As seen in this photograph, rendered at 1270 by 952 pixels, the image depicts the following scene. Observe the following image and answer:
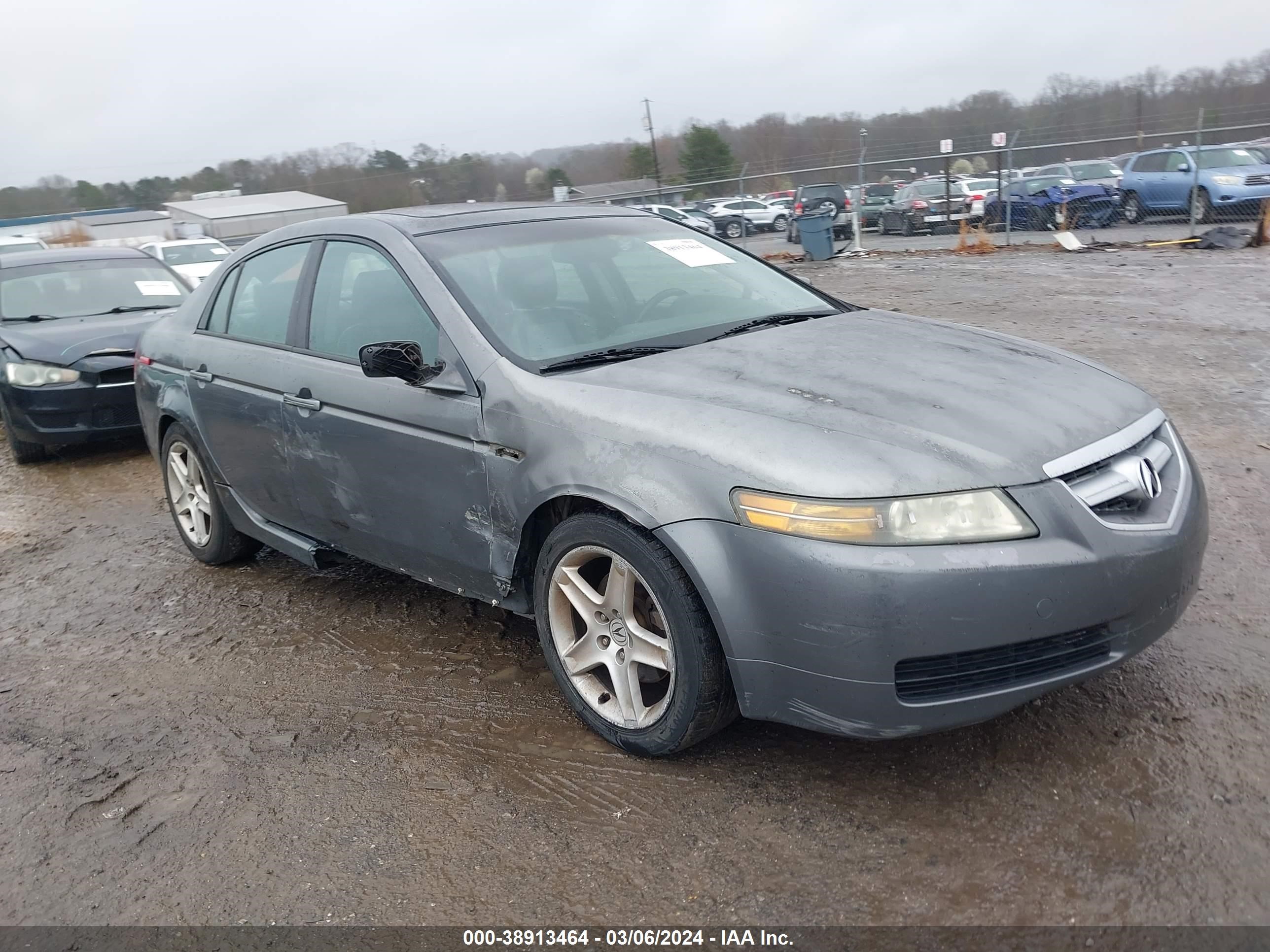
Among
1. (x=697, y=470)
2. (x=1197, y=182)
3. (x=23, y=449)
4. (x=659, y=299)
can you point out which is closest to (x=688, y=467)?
(x=697, y=470)

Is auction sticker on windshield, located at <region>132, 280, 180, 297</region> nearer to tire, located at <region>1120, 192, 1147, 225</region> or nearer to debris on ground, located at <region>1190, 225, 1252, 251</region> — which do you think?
debris on ground, located at <region>1190, 225, 1252, 251</region>

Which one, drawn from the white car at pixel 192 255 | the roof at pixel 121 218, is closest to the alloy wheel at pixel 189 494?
the white car at pixel 192 255

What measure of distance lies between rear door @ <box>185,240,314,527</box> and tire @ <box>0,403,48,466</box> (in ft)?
13.2

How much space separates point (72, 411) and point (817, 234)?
13.4 metres

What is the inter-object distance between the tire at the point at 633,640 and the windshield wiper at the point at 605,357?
1.76ft

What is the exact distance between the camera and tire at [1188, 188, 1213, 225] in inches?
643

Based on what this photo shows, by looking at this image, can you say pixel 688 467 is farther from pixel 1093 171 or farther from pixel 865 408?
pixel 1093 171

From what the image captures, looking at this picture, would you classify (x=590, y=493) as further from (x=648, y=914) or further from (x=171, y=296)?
(x=171, y=296)

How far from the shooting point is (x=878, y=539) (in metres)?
2.44

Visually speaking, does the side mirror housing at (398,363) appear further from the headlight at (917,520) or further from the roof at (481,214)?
the headlight at (917,520)

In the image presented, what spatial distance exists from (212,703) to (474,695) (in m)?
0.99

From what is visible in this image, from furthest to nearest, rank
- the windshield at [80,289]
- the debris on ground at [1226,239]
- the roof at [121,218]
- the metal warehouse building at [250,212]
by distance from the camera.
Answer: the roof at [121,218] → the metal warehouse building at [250,212] → the debris on ground at [1226,239] → the windshield at [80,289]

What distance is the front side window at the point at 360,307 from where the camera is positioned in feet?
11.7

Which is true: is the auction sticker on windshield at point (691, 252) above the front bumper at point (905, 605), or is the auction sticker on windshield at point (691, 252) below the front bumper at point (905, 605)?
above
